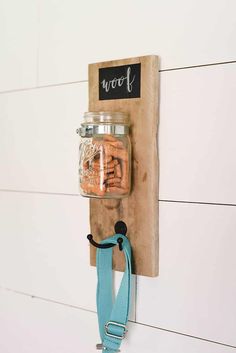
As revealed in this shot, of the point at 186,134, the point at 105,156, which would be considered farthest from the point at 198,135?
the point at 105,156

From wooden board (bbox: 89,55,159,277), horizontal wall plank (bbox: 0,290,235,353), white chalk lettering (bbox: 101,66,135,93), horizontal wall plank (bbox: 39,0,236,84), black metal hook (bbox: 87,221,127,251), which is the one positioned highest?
horizontal wall plank (bbox: 39,0,236,84)

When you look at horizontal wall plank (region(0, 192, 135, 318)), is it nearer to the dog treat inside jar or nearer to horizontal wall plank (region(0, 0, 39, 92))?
the dog treat inside jar

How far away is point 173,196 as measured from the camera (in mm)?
701

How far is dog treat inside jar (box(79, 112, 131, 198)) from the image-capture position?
2.23ft

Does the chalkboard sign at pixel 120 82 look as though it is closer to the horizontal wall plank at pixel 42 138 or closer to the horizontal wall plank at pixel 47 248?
the horizontal wall plank at pixel 42 138

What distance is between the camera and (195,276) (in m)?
0.68

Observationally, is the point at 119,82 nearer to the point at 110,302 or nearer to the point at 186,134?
the point at 186,134

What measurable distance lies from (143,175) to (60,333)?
0.42m

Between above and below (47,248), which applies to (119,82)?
above

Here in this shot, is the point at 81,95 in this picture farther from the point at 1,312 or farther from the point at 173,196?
the point at 1,312

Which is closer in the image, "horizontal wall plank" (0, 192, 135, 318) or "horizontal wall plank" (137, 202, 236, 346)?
"horizontal wall plank" (137, 202, 236, 346)

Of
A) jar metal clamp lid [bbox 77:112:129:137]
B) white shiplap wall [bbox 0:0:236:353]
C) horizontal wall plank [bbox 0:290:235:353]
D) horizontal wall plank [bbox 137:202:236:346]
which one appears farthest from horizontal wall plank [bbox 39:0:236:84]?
horizontal wall plank [bbox 0:290:235:353]

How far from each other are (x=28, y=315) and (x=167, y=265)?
0.41 meters

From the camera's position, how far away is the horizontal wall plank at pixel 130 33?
652 millimetres
